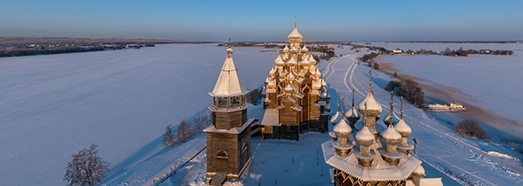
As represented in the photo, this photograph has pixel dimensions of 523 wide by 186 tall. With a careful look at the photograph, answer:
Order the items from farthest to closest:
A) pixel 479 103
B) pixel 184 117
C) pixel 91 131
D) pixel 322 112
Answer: pixel 479 103, pixel 184 117, pixel 91 131, pixel 322 112

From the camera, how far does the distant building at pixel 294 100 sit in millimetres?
16453

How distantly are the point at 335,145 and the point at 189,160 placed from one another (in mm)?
9732

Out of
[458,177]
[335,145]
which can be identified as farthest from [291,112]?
[335,145]

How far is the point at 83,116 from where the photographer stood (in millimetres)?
25016

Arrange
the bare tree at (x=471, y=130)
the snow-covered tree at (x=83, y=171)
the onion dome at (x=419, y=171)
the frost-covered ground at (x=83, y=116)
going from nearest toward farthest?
1. the onion dome at (x=419, y=171)
2. the snow-covered tree at (x=83, y=171)
3. the frost-covered ground at (x=83, y=116)
4. the bare tree at (x=471, y=130)

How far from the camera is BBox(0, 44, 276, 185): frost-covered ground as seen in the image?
17.0 metres

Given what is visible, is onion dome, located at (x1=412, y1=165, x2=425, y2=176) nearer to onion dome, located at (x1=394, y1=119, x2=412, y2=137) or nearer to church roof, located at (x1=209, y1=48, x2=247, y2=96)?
onion dome, located at (x1=394, y1=119, x2=412, y2=137)

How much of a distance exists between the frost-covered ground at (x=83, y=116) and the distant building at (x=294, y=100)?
6.94 metres

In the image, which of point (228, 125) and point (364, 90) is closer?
point (228, 125)

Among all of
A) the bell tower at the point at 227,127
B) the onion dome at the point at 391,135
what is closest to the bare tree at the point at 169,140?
the bell tower at the point at 227,127

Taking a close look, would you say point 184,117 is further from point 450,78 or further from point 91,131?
point 450,78

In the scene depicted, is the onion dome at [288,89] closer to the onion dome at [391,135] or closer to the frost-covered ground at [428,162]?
the frost-covered ground at [428,162]

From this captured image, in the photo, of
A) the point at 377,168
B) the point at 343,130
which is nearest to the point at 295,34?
the point at 343,130

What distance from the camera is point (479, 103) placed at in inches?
1166
